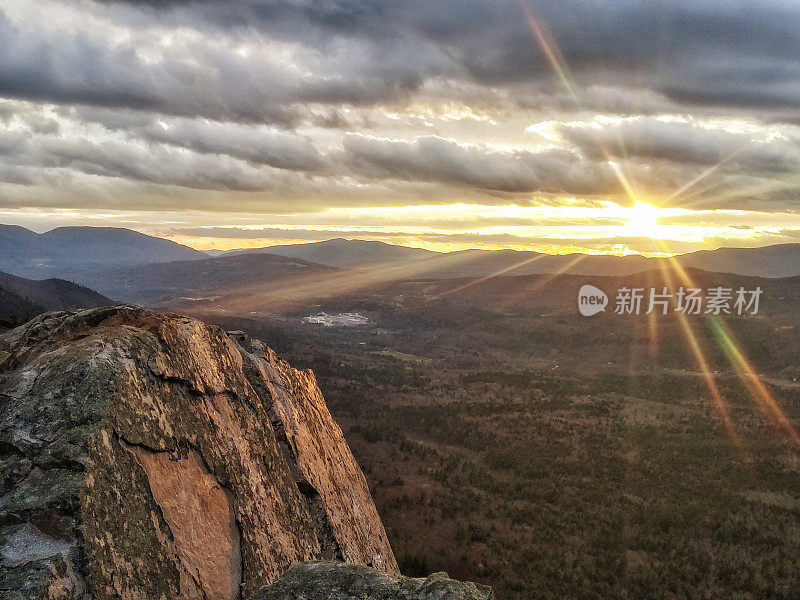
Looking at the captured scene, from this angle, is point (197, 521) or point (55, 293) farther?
point (55, 293)

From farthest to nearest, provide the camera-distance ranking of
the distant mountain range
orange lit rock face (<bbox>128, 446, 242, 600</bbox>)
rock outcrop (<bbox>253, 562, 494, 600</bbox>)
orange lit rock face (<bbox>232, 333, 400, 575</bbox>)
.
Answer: the distant mountain range, orange lit rock face (<bbox>232, 333, 400, 575</bbox>), orange lit rock face (<bbox>128, 446, 242, 600</bbox>), rock outcrop (<bbox>253, 562, 494, 600</bbox>)

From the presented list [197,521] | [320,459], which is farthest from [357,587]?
[320,459]

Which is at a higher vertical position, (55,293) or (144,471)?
(144,471)

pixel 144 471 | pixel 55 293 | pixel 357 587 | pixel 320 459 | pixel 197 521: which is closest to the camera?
pixel 357 587

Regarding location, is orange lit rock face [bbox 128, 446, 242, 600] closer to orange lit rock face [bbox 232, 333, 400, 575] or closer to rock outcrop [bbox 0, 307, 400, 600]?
rock outcrop [bbox 0, 307, 400, 600]

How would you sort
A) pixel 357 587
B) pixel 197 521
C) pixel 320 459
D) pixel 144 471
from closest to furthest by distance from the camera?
pixel 357 587, pixel 144 471, pixel 197 521, pixel 320 459

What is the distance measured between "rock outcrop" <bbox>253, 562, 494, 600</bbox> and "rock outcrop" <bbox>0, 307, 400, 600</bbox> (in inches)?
52.9

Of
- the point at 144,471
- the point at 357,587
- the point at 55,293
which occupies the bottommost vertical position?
the point at 55,293

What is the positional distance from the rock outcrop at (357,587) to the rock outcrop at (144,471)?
1.34 meters

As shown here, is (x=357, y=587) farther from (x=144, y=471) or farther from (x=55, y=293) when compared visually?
(x=55, y=293)

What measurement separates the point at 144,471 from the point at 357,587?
268 cm

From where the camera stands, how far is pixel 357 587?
4.82 metres

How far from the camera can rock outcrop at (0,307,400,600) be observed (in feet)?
15.4

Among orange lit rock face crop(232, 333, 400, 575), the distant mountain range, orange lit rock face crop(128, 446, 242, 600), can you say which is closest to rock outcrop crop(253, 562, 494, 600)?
orange lit rock face crop(128, 446, 242, 600)
